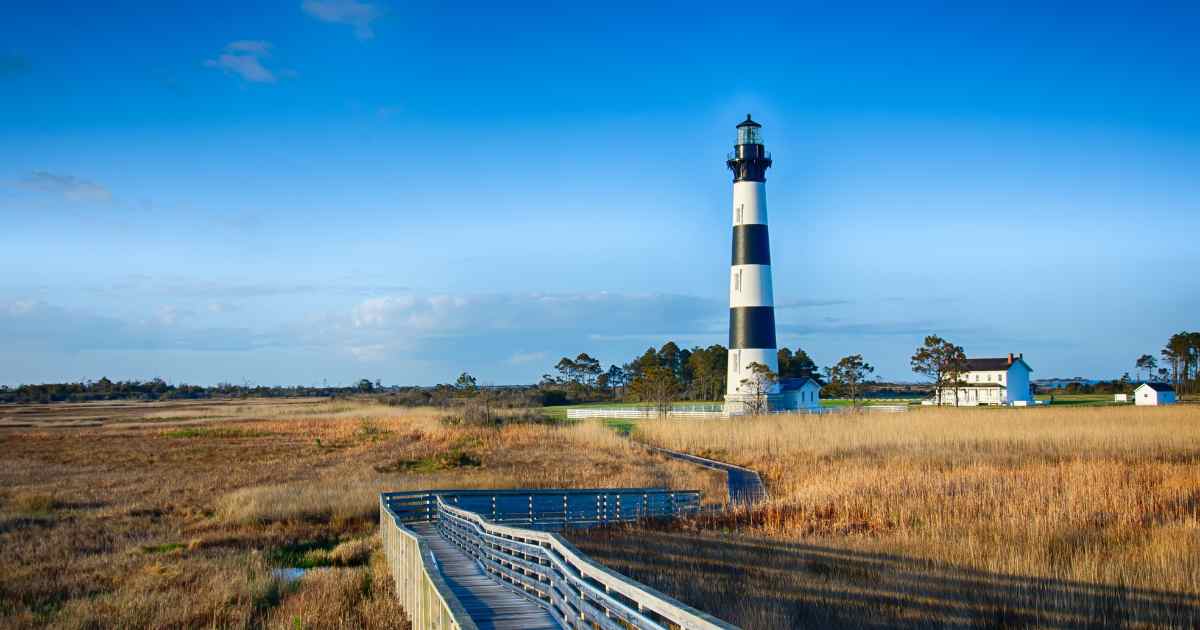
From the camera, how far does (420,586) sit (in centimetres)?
1041

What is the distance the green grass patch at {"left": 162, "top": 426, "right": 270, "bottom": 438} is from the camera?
54.9 meters

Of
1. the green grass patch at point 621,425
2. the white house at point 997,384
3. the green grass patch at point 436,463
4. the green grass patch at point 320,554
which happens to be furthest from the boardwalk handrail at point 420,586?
the white house at point 997,384

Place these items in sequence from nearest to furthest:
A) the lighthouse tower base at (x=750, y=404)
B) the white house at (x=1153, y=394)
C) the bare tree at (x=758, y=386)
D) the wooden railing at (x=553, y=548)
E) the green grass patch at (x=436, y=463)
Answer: the wooden railing at (x=553, y=548)
the green grass patch at (x=436, y=463)
the bare tree at (x=758, y=386)
the lighthouse tower base at (x=750, y=404)
the white house at (x=1153, y=394)

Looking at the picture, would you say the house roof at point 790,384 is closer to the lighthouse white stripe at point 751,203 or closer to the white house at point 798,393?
the white house at point 798,393

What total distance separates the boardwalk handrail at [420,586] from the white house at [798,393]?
→ 44622mm

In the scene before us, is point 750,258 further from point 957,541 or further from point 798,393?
point 957,541

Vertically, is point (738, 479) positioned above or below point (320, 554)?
above

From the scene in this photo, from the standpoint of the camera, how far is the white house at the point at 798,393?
5928 cm

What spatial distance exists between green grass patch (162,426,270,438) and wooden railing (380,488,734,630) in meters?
35.7

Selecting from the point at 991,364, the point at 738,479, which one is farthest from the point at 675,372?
the point at 738,479

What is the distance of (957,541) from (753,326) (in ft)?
114

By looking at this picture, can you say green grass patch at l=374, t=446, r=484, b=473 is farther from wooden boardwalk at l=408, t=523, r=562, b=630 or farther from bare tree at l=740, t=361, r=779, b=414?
wooden boardwalk at l=408, t=523, r=562, b=630

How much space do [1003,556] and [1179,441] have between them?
21.1m

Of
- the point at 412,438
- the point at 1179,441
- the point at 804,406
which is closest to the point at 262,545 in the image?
the point at 412,438
